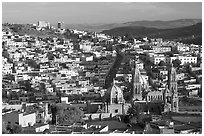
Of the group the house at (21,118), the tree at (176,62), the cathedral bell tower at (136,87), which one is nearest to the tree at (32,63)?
the tree at (176,62)

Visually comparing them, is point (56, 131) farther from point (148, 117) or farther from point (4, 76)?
point (4, 76)

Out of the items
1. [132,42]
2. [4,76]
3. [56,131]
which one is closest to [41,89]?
[4,76]

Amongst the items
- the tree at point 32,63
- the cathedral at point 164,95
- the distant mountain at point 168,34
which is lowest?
the cathedral at point 164,95

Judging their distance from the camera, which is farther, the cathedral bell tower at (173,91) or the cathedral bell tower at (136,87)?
Result: the cathedral bell tower at (136,87)

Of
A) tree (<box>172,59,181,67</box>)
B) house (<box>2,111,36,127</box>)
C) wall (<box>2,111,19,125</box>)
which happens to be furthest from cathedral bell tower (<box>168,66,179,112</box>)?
tree (<box>172,59,181,67</box>)

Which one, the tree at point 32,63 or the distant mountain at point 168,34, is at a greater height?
the distant mountain at point 168,34

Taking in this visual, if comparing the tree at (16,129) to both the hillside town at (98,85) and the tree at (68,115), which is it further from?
the tree at (68,115)

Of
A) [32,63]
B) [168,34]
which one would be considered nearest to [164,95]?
[32,63]
